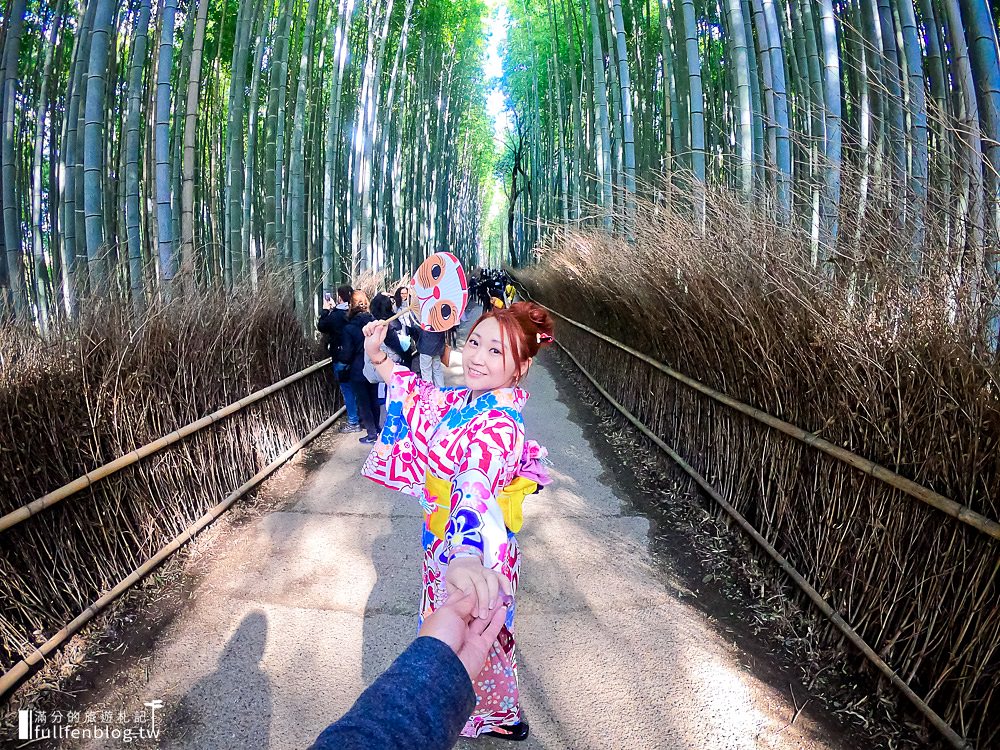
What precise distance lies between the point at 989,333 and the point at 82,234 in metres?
6.11

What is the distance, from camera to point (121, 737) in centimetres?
166

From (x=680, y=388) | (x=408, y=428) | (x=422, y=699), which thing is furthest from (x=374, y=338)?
(x=680, y=388)

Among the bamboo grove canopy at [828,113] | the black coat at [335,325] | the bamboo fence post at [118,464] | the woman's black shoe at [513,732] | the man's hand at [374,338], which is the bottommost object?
the woman's black shoe at [513,732]

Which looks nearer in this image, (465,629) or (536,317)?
(465,629)

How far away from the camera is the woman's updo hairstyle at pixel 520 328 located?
1389mm

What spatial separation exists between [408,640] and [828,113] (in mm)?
2753

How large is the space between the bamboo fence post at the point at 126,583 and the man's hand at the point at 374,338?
138 centimetres

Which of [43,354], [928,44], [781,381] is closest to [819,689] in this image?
[781,381]

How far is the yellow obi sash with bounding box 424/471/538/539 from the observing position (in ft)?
4.58

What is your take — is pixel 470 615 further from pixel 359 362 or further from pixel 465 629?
pixel 359 362

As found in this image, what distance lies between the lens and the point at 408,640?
211 cm

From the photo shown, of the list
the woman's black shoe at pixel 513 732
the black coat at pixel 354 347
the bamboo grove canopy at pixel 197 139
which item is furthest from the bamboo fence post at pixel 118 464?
the woman's black shoe at pixel 513 732

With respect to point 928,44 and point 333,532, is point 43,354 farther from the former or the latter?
point 928,44

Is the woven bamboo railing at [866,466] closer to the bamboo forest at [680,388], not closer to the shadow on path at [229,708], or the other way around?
the bamboo forest at [680,388]
